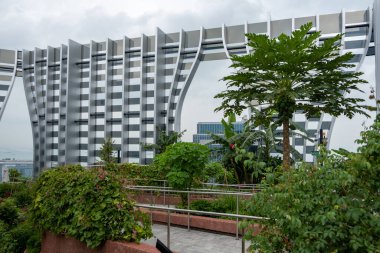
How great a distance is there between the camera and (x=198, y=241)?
7.77 meters

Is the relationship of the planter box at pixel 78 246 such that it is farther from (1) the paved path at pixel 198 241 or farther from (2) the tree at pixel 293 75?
(2) the tree at pixel 293 75

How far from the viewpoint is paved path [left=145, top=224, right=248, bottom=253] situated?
22.7 ft

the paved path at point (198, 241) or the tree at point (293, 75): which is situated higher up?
the tree at point (293, 75)

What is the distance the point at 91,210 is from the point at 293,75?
8.18m

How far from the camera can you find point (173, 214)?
9.77 meters

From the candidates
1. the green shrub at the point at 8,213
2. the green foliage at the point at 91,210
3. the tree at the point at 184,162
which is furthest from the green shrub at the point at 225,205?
the green shrub at the point at 8,213

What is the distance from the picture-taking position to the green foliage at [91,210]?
580cm

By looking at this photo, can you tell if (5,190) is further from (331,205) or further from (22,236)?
(331,205)

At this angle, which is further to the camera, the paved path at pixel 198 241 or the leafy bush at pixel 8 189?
the leafy bush at pixel 8 189

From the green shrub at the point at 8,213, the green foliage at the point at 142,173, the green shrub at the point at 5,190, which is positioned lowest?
the green shrub at the point at 5,190

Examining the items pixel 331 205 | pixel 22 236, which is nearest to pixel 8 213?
pixel 22 236

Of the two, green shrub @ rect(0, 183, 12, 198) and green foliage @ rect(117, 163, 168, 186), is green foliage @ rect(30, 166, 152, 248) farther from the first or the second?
green shrub @ rect(0, 183, 12, 198)

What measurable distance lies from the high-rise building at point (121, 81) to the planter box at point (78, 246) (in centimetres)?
3024

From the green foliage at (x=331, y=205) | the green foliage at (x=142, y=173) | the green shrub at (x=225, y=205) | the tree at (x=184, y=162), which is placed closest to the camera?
the green foliage at (x=331, y=205)
